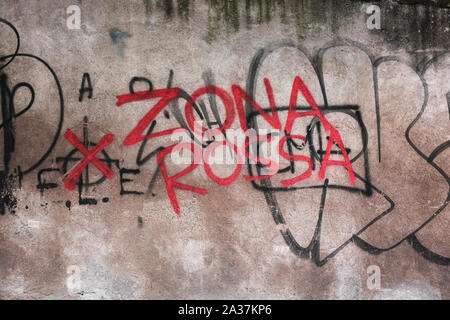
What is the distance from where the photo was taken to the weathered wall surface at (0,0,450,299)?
129 inches

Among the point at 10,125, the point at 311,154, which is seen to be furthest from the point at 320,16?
the point at 10,125

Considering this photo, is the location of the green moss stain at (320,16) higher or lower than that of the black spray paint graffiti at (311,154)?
higher

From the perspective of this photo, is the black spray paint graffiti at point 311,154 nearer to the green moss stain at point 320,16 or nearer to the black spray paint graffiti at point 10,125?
the black spray paint graffiti at point 10,125

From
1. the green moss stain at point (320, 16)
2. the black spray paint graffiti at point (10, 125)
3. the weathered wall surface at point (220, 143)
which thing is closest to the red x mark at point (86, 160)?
the weathered wall surface at point (220, 143)

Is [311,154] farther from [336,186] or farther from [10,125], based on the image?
[10,125]

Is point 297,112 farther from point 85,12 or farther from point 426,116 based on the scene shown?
point 85,12

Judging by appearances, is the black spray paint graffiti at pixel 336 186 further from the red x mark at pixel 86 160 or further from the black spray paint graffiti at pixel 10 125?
the black spray paint graffiti at pixel 10 125

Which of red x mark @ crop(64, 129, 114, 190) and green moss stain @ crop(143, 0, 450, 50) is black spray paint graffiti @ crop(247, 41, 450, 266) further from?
red x mark @ crop(64, 129, 114, 190)

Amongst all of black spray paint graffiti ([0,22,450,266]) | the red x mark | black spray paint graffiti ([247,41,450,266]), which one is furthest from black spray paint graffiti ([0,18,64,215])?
black spray paint graffiti ([247,41,450,266])

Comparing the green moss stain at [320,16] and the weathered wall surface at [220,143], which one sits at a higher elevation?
the green moss stain at [320,16]

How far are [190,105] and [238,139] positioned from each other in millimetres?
590

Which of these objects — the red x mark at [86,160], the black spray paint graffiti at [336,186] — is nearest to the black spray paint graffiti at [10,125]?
the red x mark at [86,160]

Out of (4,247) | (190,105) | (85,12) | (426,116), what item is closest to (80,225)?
(4,247)

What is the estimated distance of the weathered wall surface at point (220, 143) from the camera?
3268mm
